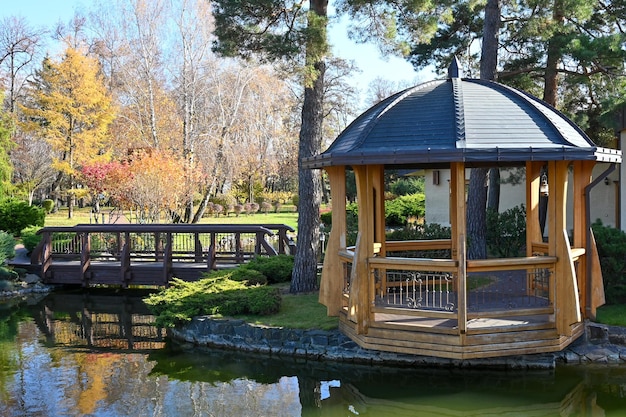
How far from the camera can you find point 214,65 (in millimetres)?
26031

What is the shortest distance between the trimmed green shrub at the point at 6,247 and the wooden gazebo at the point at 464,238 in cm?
961

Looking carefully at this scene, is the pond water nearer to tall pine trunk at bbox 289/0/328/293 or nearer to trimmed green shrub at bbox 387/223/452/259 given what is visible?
tall pine trunk at bbox 289/0/328/293

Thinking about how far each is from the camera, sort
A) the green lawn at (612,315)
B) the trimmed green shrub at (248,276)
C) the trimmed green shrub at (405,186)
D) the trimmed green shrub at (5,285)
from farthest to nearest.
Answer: the trimmed green shrub at (405,186)
the trimmed green shrub at (5,285)
the trimmed green shrub at (248,276)
the green lawn at (612,315)

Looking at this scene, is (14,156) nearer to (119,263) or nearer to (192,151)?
(192,151)

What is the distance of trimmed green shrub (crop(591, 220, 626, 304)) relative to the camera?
9.39 m

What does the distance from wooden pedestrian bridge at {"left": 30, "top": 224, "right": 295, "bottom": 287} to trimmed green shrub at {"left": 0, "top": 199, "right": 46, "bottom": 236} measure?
4260mm

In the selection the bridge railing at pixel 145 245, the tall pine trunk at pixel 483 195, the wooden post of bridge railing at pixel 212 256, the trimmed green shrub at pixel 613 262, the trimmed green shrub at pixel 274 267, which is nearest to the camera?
the trimmed green shrub at pixel 613 262

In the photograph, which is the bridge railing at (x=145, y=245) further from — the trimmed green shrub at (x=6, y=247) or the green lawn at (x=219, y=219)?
the green lawn at (x=219, y=219)

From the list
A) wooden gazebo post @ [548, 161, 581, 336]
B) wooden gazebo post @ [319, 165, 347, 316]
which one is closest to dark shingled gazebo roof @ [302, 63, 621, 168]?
wooden gazebo post @ [548, 161, 581, 336]

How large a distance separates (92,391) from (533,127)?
21.6 ft

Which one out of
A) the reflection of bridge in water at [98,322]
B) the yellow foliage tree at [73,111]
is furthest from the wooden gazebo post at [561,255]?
the yellow foliage tree at [73,111]

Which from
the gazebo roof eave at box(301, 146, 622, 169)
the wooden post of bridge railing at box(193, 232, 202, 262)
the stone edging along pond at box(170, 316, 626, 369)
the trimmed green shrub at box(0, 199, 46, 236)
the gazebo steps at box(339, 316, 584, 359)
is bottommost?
the stone edging along pond at box(170, 316, 626, 369)

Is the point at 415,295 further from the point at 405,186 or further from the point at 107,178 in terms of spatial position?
the point at 405,186

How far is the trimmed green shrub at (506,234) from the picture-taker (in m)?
13.9
